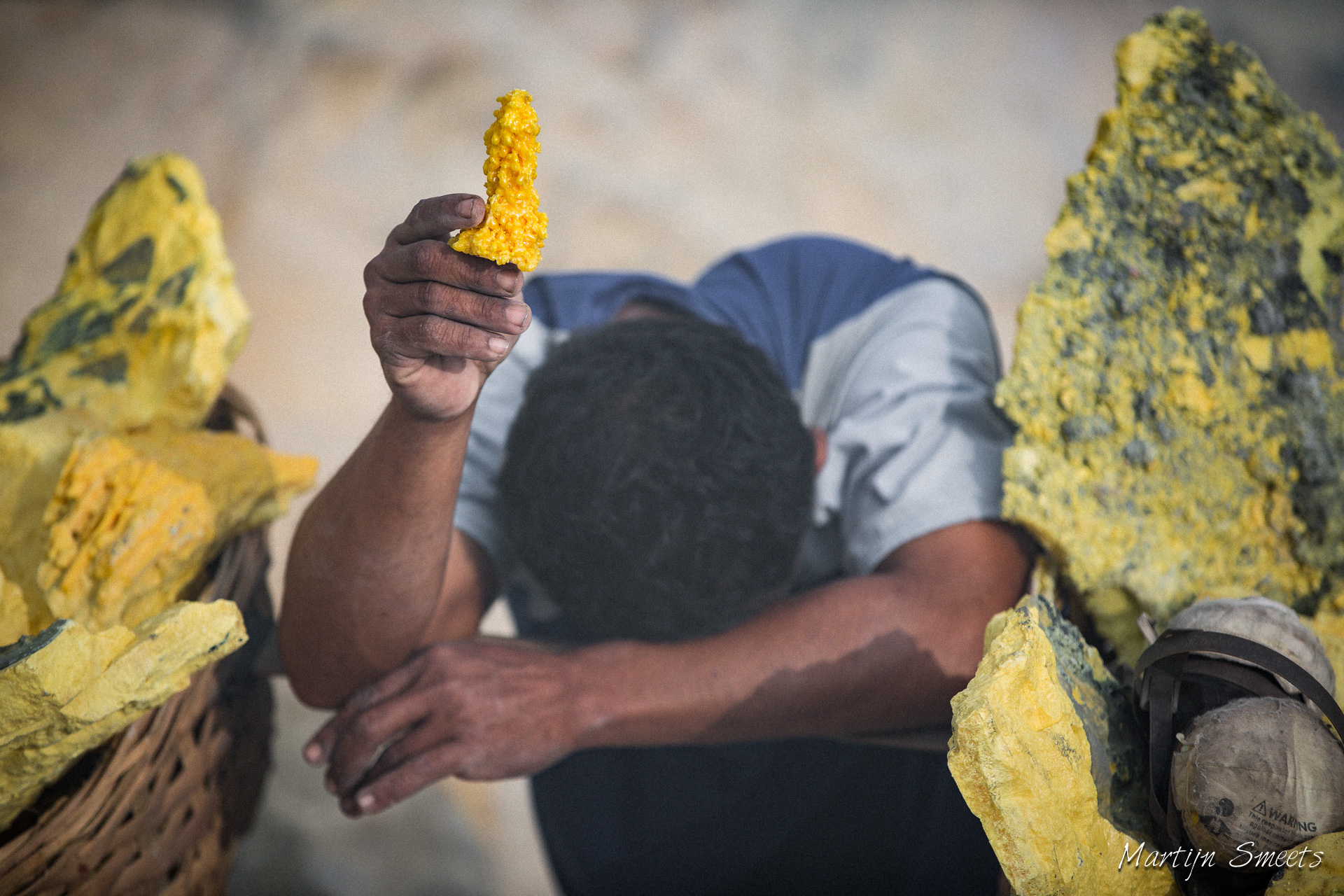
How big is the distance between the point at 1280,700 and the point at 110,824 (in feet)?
1.92

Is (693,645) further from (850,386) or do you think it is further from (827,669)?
(850,386)

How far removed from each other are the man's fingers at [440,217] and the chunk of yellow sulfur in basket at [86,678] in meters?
0.19

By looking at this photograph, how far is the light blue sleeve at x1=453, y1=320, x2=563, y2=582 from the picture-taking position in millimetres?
679

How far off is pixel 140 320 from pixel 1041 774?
61 cm

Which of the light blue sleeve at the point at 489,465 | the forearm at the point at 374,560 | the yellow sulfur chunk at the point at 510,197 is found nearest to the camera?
the yellow sulfur chunk at the point at 510,197

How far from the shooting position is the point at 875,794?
2.11 ft

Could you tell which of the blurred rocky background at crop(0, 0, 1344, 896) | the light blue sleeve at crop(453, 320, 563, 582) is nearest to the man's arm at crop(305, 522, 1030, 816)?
the light blue sleeve at crop(453, 320, 563, 582)

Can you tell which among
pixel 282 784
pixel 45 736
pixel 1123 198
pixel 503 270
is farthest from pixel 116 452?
pixel 1123 198

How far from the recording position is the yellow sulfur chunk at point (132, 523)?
486 mm

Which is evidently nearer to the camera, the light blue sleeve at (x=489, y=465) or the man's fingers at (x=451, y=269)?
the man's fingers at (x=451, y=269)

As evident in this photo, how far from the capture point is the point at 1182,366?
568 millimetres

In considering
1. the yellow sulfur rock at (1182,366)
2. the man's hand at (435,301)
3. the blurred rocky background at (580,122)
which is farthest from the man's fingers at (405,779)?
the blurred rocky background at (580,122)

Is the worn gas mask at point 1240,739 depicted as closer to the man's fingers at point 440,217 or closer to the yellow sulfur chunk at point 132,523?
the man's fingers at point 440,217

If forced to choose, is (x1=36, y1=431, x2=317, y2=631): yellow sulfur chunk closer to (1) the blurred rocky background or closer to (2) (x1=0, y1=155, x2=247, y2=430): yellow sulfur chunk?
(2) (x1=0, y1=155, x2=247, y2=430): yellow sulfur chunk
